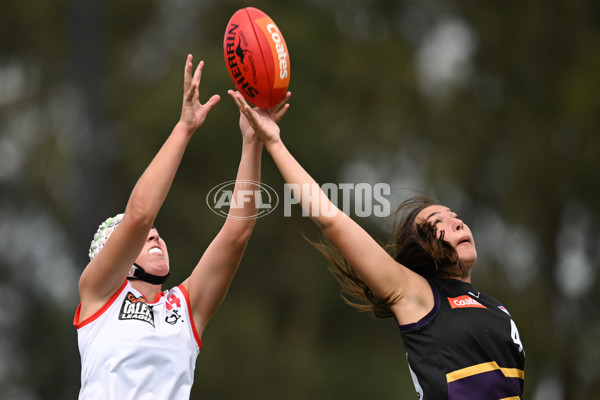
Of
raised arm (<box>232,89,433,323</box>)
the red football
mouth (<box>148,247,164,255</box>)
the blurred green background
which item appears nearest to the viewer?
raised arm (<box>232,89,433,323</box>)

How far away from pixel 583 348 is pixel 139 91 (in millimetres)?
9602

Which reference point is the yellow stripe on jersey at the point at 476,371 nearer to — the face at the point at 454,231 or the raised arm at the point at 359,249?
the raised arm at the point at 359,249

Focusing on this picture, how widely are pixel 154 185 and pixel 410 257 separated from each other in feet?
4.48

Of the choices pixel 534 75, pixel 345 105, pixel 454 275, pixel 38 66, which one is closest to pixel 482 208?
pixel 534 75

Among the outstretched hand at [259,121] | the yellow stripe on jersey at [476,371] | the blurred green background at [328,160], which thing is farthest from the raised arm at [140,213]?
the blurred green background at [328,160]

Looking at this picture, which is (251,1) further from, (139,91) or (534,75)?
(534,75)

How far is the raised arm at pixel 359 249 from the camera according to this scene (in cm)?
424

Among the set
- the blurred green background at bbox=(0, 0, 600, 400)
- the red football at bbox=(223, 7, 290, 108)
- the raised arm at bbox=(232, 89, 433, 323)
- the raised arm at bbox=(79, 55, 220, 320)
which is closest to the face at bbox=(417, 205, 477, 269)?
the raised arm at bbox=(232, 89, 433, 323)

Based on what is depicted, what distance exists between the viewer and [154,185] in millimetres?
4445

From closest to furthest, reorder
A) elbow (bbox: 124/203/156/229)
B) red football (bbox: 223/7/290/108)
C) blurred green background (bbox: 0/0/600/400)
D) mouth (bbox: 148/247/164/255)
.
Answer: elbow (bbox: 124/203/156/229) → red football (bbox: 223/7/290/108) → mouth (bbox: 148/247/164/255) → blurred green background (bbox: 0/0/600/400)

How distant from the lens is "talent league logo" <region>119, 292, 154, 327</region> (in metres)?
4.64

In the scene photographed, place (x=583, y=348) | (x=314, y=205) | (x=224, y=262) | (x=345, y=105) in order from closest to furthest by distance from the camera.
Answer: (x=314, y=205) < (x=224, y=262) < (x=583, y=348) < (x=345, y=105)

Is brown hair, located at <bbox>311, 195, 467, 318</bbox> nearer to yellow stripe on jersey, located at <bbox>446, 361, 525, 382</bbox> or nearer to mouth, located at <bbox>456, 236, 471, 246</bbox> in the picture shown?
mouth, located at <bbox>456, 236, 471, 246</bbox>

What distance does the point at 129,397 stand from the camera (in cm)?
445
